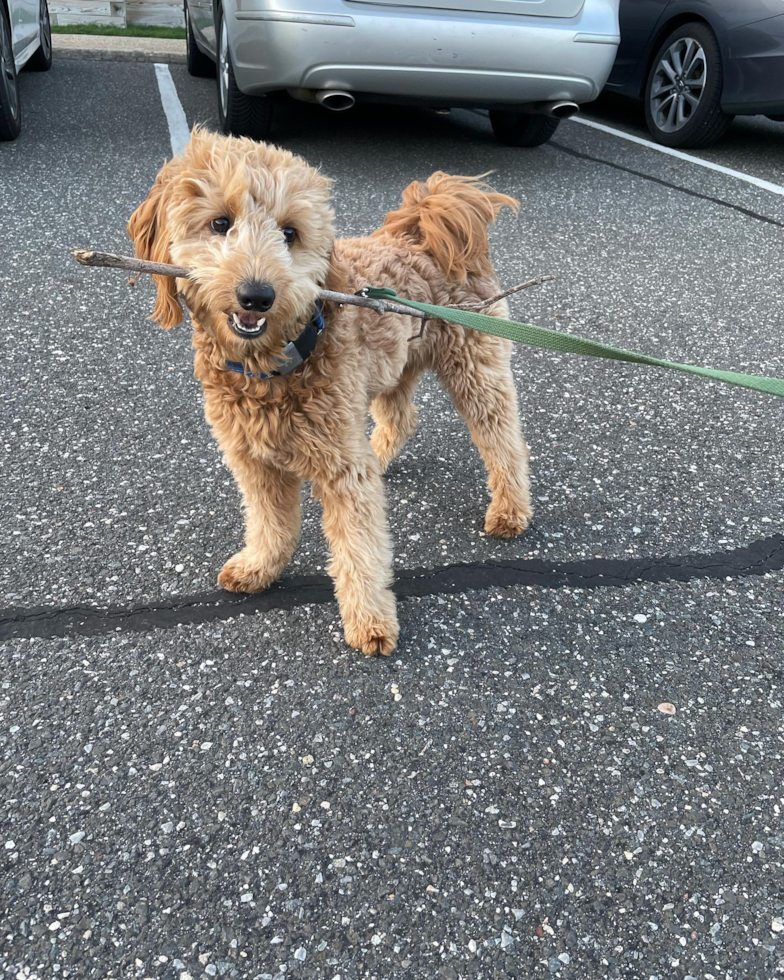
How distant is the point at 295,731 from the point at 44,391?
7.58ft

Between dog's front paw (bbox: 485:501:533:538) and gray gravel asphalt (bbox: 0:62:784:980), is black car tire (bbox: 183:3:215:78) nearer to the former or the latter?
gray gravel asphalt (bbox: 0:62:784:980)

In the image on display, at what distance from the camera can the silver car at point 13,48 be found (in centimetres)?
625

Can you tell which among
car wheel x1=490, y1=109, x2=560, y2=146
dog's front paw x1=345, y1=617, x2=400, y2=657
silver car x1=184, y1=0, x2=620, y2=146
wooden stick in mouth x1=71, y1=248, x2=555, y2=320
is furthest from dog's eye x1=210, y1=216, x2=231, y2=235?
car wheel x1=490, y1=109, x2=560, y2=146

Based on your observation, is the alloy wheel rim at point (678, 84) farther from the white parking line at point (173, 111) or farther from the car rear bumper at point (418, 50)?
the white parking line at point (173, 111)

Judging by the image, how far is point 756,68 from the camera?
263 inches

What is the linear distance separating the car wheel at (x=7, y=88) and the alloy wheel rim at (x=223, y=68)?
1.68m

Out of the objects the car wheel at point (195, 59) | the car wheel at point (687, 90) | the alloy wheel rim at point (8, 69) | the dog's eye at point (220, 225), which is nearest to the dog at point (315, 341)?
the dog's eye at point (220, 225)

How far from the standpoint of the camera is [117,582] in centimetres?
276

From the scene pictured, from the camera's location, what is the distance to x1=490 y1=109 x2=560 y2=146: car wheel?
716 centimetres

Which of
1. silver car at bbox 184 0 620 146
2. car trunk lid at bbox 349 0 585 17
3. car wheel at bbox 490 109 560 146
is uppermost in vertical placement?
car trunk lid at bbox 349 0 585 17

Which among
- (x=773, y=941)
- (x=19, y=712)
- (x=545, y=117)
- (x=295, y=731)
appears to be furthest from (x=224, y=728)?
(x=545, y=117)

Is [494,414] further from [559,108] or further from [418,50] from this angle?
[559,108]

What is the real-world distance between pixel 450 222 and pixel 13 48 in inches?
229

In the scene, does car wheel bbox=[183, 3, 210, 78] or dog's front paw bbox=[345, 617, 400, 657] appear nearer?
dog's front paw bbox=[345, 617, 400, 657]
